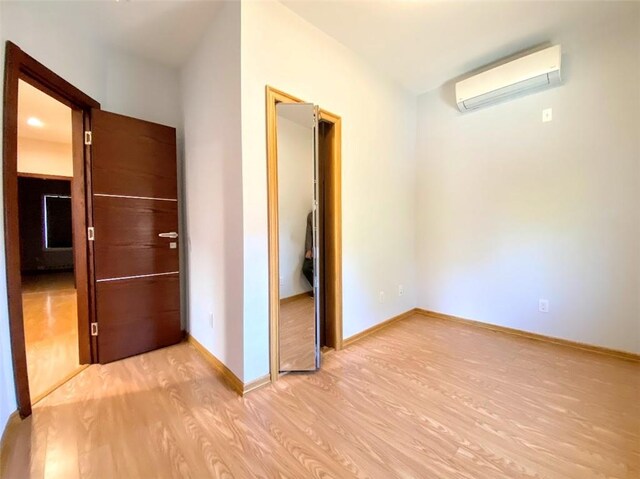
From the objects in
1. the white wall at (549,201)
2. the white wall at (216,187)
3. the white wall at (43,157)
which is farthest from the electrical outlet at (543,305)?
the white wall at (43,157)

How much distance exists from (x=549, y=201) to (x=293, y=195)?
237cm

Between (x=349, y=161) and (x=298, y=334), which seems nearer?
(x=298, y=334)

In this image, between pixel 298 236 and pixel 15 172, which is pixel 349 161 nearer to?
pixel 298 236

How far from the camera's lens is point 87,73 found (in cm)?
204

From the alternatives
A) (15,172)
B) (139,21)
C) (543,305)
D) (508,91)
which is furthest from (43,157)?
(543,305)

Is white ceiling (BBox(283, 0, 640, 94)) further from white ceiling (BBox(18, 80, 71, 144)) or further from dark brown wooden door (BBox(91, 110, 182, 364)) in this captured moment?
white ceiling (BBox(18, 80, 71, 144))

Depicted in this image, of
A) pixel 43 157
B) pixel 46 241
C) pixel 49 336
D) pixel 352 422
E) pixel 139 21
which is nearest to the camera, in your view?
pixel 352 422

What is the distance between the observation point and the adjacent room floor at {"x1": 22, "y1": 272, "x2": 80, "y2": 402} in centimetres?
191

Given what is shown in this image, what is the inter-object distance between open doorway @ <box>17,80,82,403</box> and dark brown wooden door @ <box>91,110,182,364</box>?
32 centimetres

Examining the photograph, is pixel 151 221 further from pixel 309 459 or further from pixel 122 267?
pixel 309 459

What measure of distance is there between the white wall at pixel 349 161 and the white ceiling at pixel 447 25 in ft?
0.54

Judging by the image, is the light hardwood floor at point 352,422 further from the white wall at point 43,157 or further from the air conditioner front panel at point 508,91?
the white wall at point 43,157

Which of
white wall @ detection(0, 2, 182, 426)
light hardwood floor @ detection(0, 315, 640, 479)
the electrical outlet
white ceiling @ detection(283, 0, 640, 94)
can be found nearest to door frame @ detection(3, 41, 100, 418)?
white wall @ detection(0, 2, 182, 426)

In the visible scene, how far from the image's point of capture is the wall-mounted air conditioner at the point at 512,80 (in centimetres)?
223
